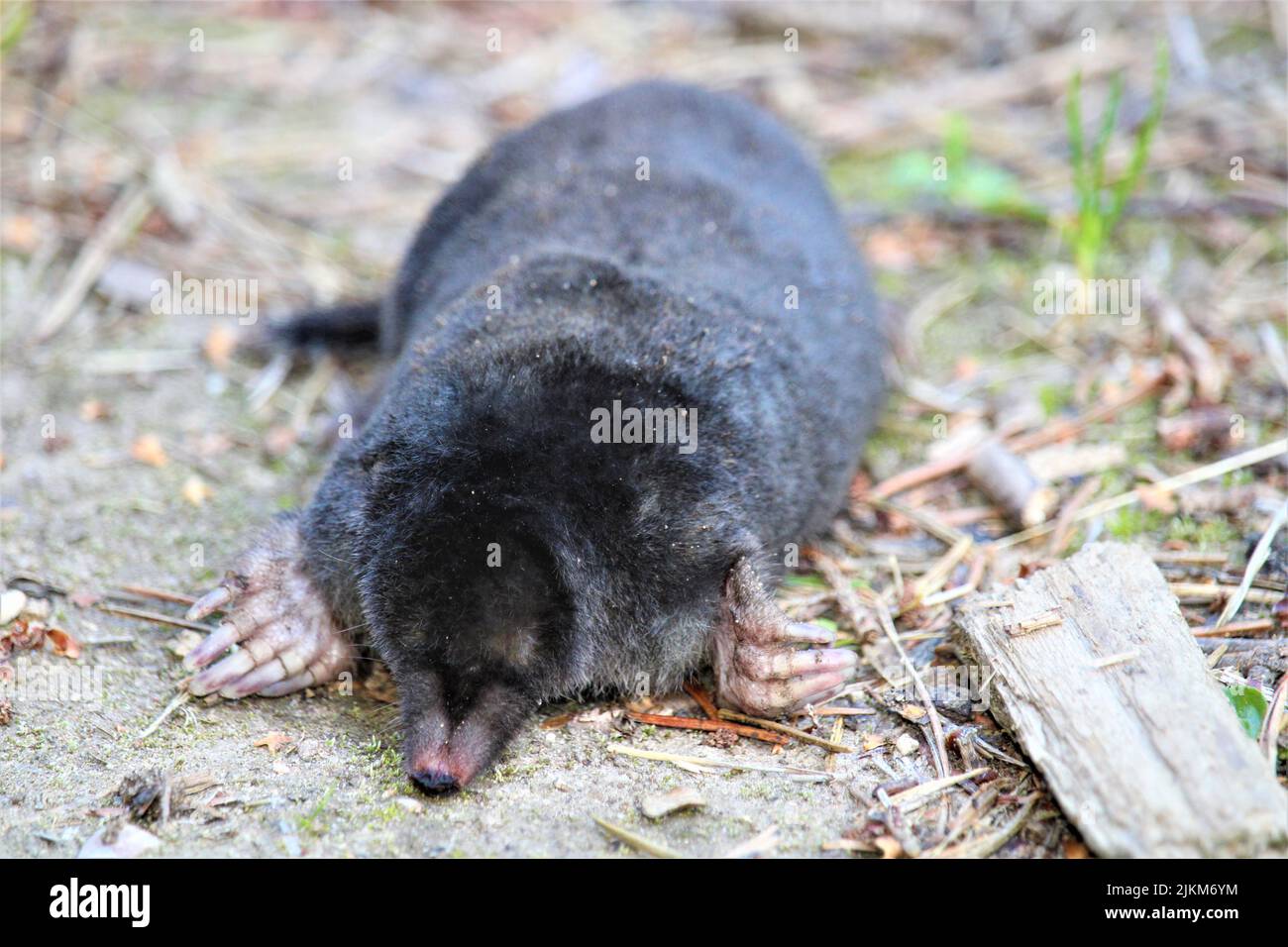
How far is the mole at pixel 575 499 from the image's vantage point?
2.23 meters

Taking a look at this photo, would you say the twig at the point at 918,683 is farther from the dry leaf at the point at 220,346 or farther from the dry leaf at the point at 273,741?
the dry leaf at the point at 220,346

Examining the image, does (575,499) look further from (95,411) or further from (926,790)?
(95,411)

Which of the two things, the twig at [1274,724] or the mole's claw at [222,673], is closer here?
the twig at [1274,724]

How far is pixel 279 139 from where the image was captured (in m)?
5.05

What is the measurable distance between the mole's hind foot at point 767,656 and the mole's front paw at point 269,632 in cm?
80

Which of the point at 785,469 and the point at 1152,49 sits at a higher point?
the point at 1152,49

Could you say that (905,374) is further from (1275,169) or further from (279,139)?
(279,139)

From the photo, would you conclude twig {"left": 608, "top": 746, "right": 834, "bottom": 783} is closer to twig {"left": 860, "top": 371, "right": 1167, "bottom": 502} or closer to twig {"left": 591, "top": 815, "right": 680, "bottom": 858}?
twig {"left": 591, "top": 815, "right": 680, "bottom": 858}

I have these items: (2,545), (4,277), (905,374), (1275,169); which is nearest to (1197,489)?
(905,374)

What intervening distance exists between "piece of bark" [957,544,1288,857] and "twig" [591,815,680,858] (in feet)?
2.09

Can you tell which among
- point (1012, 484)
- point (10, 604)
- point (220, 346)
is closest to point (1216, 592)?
point (1012, 484)

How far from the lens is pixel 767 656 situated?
2.37m

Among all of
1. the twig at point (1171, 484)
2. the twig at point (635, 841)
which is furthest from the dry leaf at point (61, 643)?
the twig at point (1171, 484)

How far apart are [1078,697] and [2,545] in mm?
2359
